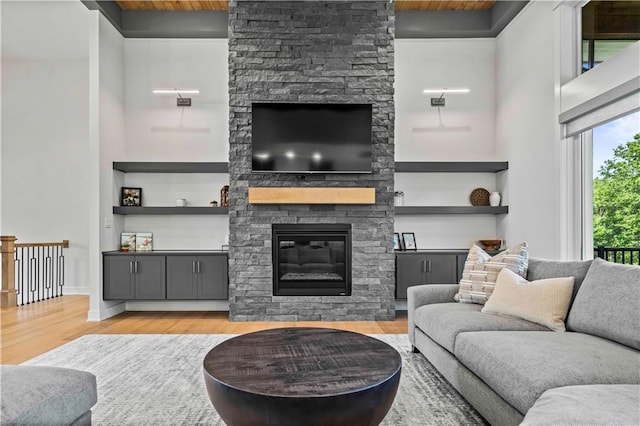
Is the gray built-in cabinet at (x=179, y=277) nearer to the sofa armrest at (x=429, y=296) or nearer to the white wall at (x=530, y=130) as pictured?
the sofa armrest at (x=429, y=296)

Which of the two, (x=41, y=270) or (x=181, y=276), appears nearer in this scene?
(x=181, y=276)

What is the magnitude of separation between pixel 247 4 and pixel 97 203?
2.80m

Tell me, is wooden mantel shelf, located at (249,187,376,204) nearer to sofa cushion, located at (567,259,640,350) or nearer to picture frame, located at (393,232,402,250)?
picture frame, located at (393,232,402,250)

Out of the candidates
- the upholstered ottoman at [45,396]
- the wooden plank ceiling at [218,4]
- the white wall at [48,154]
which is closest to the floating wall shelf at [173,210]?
the white wall at [48,154]

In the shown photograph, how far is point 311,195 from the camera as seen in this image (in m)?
4.49

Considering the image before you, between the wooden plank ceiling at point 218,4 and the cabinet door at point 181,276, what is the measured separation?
3.01 m

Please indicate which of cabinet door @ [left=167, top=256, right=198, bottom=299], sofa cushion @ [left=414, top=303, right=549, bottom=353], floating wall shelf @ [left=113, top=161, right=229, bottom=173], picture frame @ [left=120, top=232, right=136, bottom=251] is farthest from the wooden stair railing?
sofa cushion @ [left=414, top=303, right=549, bottom=353]

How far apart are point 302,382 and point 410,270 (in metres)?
3.38

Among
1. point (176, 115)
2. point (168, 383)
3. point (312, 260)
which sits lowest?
point (168, 383)

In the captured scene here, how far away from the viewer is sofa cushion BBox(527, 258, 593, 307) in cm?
240

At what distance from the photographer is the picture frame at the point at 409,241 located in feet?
16.7

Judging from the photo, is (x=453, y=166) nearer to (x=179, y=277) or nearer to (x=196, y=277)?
(x=196, y=277)

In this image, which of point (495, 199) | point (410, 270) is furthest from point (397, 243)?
point (495, 199)

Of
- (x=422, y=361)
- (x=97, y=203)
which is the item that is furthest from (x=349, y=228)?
(x=97, y=203)
